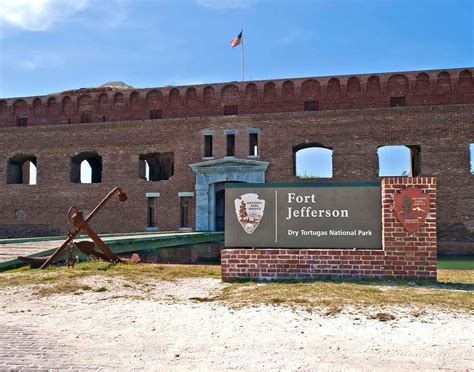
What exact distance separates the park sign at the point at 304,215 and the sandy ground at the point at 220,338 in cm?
227

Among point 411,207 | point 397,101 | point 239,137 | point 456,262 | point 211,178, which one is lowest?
point 456,262

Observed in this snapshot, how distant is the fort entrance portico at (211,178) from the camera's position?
22345 mm

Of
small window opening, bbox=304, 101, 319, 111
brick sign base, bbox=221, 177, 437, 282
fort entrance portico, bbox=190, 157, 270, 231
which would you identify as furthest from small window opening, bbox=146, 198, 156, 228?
brick sign base, bbox=221, 177, 437, 282

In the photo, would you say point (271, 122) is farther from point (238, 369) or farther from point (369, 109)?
point (238, 369)

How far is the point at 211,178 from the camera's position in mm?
22609

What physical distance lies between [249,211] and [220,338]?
3.94 meters

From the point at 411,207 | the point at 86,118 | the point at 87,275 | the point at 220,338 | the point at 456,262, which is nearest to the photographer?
the point at 220,338

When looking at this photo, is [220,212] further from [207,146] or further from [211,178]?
[207,146]

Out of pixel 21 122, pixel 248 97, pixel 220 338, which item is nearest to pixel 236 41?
pixel 248 97

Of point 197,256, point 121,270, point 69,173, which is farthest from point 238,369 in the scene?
point 69,173

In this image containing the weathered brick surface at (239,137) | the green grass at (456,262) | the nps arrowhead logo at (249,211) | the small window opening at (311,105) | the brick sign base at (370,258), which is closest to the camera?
the brick sign base at (370,258)

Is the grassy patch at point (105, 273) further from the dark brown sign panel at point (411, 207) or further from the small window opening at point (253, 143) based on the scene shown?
the small window opening at point (253, 143)

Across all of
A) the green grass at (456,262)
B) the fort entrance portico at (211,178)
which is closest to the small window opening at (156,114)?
the fort entrance portico at (211,178)

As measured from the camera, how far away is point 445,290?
7.00 metres
